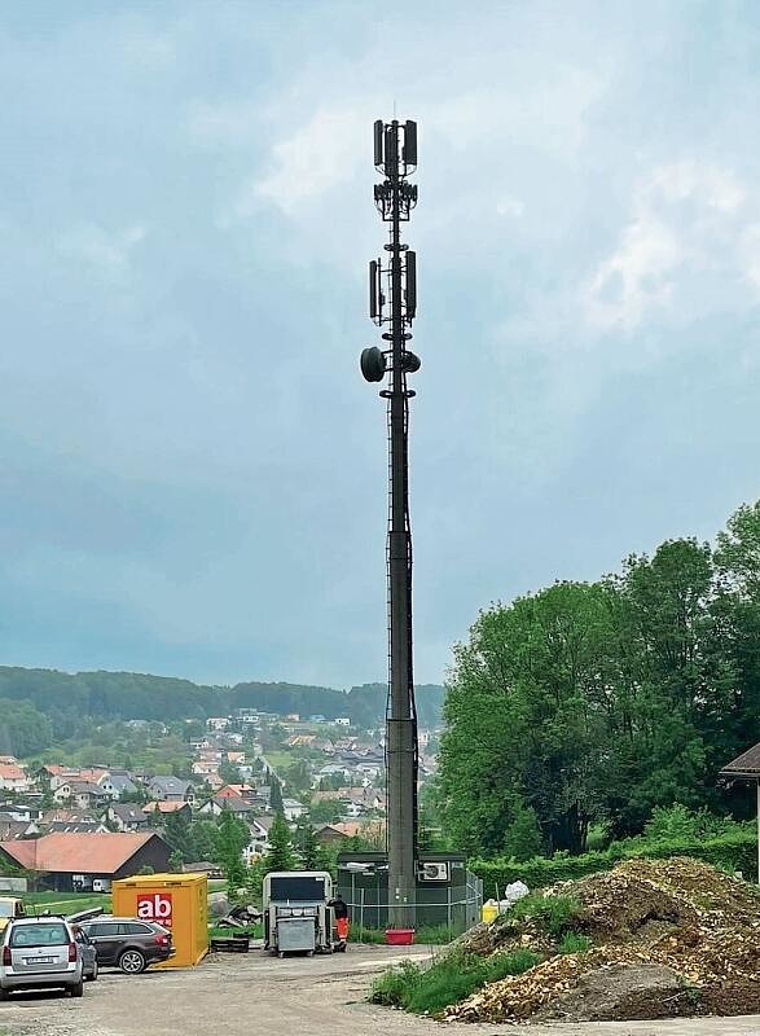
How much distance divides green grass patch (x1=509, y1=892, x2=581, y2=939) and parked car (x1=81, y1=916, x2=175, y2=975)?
42.5 ft

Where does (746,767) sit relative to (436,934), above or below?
above

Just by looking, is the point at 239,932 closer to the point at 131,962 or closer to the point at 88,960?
the point at 131,962

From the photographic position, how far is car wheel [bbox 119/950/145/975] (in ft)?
132

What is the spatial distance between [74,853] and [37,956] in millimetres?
103781

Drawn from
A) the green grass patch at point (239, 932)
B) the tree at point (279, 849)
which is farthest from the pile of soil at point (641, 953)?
the tree at point (279, 849)

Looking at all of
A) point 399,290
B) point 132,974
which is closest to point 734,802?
point 399,290

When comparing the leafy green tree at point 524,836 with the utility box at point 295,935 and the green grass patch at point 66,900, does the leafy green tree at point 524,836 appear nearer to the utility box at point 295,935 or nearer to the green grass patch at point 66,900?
the utility box at point 295,935

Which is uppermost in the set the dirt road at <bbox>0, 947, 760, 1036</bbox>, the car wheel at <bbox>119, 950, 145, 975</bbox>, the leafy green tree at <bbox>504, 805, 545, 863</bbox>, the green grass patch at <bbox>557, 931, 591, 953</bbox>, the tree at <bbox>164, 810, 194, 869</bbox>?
the tree at <bbox>164, 810, 194, 869</bbox>

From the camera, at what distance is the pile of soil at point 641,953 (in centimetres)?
2505

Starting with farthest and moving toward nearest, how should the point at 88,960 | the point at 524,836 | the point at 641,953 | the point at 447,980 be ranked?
the point at 524,836
the point at 88,960
the point at 447,980
the point at 641,953

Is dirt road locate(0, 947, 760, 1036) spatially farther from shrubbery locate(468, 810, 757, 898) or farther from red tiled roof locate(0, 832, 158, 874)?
red tiled roof locate(0, 832, 158, 874)

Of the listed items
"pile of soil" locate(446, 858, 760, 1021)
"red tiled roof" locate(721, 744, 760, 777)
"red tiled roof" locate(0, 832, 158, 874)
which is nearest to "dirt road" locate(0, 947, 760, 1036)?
"pile of soil" locate(446, 858, 760, 1021)

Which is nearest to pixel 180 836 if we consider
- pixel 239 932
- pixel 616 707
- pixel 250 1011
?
pixel 616 707

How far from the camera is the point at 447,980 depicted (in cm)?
2788
